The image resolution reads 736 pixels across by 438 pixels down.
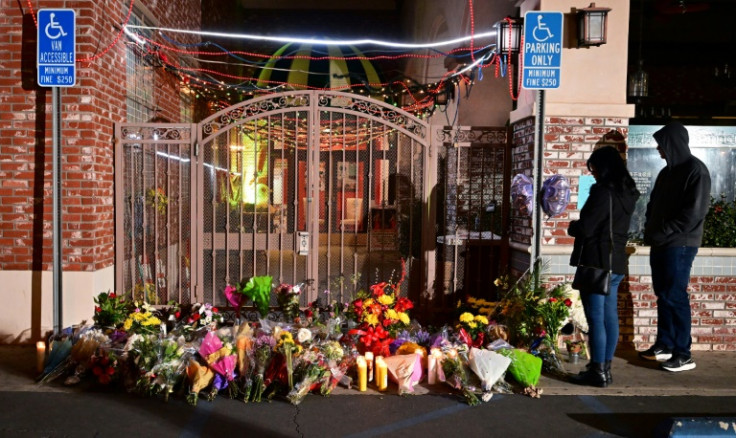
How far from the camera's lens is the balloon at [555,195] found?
575 cm

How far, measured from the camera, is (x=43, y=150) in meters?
6.11

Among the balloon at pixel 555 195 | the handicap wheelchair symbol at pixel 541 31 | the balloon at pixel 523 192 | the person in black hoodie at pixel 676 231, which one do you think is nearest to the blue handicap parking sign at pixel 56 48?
the handicap wheelchair symbol at pixel 541 31

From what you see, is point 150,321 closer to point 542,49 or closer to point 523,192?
point 523,192

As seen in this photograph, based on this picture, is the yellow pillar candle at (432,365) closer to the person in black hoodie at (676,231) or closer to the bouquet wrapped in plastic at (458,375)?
the bouquet wrapped in plastic at (458,375)

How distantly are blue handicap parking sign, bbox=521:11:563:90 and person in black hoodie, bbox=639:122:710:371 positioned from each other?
123 centimetres

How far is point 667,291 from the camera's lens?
5609 mm

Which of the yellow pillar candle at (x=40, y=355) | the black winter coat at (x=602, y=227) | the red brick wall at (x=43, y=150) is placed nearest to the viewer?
→ the black winter coat at (x=602, y=227)

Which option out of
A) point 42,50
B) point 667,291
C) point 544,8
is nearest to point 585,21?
point 544,8

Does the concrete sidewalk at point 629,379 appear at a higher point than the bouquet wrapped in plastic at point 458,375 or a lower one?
lower

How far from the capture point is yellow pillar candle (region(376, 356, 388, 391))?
195 inches

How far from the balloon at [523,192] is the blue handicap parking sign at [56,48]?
4.53 metres

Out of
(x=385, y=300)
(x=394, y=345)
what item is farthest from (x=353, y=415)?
(x=385, y=300)

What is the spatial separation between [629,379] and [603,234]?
1.46m

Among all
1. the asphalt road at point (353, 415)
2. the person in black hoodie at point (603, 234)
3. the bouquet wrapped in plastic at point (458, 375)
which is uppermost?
the person in black hoodie at point (603, 234)
